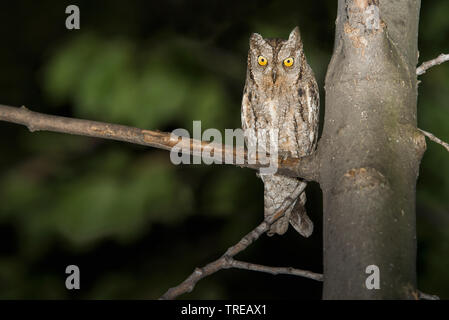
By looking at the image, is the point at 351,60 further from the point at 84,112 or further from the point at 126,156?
the point at 126,156

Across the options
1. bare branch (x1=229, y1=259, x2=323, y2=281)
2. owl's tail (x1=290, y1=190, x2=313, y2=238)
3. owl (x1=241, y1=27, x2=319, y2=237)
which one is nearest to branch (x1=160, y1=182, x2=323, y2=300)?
bare branch (x1=229, y1=259, x2=323, y2=281)

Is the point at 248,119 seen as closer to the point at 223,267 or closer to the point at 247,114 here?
the point at 247,114

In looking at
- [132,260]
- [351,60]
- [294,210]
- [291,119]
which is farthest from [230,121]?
[351,60]

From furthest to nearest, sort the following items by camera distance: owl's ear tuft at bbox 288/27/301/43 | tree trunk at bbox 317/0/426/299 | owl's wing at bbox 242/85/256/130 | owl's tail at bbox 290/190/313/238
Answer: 1. owl's wing at bbox 242/85/256/130
2. owl's ear tuft at bbox 288/27/301/43
3. owl's tail at bbox 290/190/313/238
4. tree trunk at bbox 317/0/426/299

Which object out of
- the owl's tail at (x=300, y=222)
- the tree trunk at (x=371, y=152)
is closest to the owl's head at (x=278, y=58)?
the owl's tail at (x=300, y=222)

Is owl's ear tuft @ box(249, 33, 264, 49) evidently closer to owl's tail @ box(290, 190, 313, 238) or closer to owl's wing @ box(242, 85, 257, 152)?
owl's wing @ box(242, 85, 257, 152)

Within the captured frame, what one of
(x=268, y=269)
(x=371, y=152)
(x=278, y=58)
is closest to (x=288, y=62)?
(x=278, y=58)
